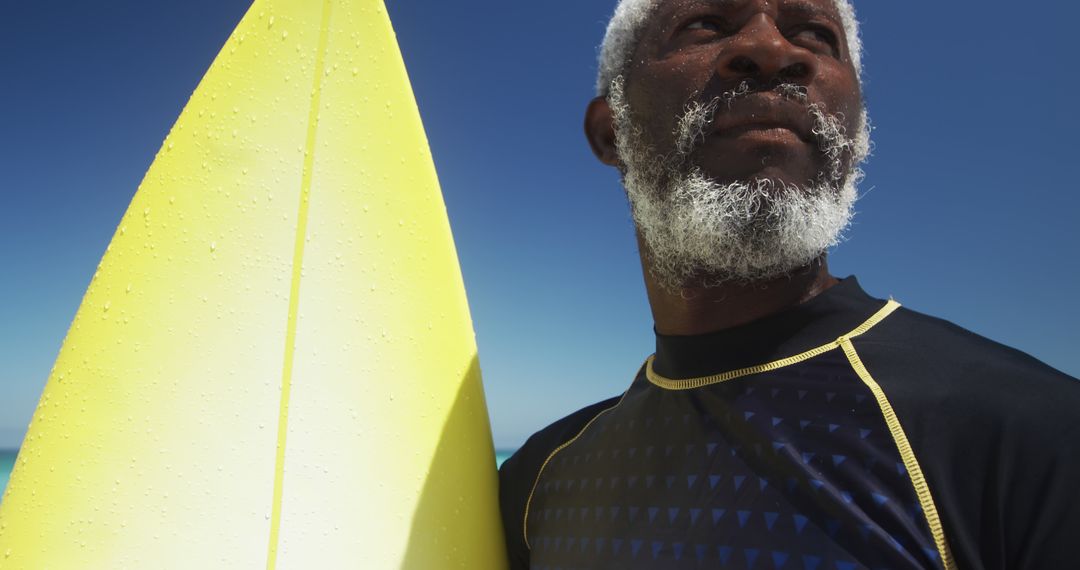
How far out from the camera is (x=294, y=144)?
1.25 metres

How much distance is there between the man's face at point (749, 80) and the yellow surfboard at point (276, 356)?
505 mm

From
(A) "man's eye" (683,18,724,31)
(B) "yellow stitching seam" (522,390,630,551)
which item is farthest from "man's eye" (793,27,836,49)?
(B) "yellow stitching seam" (522,390,630,551)


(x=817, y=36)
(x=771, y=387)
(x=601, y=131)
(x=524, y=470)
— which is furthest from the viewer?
(x=601, y=131)

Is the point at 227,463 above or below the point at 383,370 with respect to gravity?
below

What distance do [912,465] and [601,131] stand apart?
2.92 ft

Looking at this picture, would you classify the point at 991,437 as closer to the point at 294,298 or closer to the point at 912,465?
the point at 912,465

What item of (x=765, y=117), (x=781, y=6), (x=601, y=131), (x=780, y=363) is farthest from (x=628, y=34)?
(x=780, y=363)

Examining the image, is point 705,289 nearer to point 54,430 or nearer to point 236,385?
point 236,385

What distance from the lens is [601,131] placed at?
4.72 ft

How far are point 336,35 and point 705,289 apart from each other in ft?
2.67

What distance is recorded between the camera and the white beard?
3.32 ft

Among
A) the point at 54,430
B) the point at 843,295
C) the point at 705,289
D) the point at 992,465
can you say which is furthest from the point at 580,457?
the point at 54,430

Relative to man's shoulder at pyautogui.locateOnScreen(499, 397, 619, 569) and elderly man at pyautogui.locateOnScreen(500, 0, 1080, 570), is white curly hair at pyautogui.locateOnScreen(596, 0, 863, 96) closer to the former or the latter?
elderly man at pyautogui.locateOnScreen(500, 0, 1080, 570)

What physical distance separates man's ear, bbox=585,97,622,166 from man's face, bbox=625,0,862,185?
16 cm
